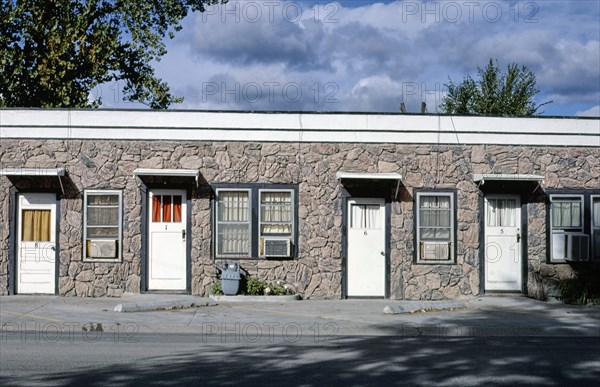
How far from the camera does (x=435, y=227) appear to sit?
60.5ft

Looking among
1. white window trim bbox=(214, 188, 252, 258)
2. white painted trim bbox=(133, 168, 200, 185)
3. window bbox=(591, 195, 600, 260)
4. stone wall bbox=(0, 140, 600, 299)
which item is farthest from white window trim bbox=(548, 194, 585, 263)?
white painted trim bbox=(133, 168, 200, 185)

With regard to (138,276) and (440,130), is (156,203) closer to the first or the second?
(138,276)

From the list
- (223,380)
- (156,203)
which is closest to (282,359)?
(223,380)

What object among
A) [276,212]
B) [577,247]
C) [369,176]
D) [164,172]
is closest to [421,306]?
[369,176]

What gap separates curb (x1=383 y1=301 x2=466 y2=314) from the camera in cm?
1577

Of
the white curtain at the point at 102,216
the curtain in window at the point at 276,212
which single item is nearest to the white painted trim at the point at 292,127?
the curtain in window at the point at 276,212

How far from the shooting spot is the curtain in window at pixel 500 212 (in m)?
18.6

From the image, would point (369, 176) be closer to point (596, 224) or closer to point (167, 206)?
point (167, 206)

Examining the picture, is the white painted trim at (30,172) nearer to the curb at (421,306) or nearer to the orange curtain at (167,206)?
the orange curtain at (167,206)

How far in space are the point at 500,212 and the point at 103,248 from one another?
361 inches

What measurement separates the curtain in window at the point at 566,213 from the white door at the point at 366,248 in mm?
4033

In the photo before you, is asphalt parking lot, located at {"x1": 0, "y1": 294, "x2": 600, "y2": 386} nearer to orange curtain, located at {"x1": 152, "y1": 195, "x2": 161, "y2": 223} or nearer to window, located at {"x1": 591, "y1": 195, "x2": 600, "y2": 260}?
orange curtain, located at {"x1": 152, "y1": 195, "x2": 161, "y2": 223}

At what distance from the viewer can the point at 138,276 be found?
1802 cm

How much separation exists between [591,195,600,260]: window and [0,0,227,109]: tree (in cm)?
1772
